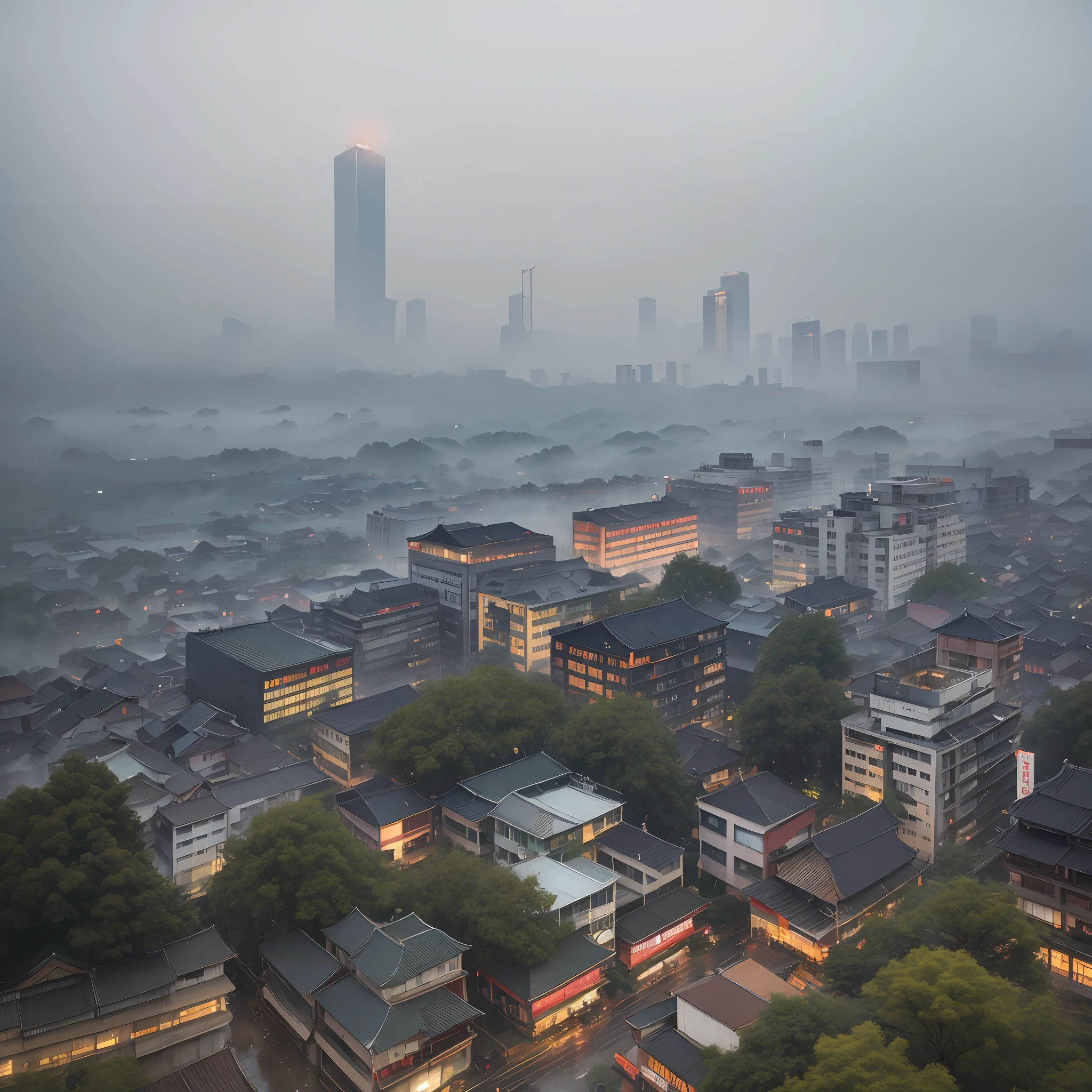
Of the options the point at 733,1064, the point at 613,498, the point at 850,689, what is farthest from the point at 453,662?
the point at 613,498

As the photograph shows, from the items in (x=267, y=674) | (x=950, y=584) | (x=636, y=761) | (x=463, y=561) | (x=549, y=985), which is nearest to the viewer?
(x=549, y=985)

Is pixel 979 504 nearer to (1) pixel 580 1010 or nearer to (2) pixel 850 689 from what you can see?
(2) pixel 850 689

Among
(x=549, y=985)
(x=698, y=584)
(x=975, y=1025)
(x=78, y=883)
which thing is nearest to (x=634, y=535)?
(x=698, y=584)

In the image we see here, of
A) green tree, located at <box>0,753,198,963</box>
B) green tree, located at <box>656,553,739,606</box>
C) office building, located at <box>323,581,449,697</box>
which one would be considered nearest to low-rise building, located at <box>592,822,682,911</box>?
green tree, located at <box>0,753,198,963</box>

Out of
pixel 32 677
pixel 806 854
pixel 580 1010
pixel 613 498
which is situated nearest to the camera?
pixel 580 1010

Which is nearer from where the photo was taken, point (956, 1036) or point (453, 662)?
point (956, 1036)

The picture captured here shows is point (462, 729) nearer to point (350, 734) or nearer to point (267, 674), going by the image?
point (350, 734)
